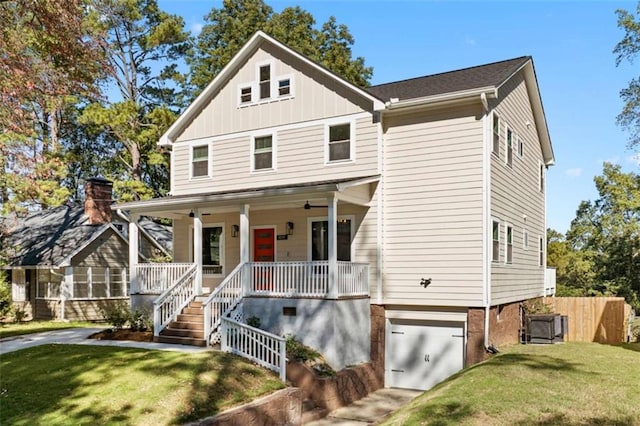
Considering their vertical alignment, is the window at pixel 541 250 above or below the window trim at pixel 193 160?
below

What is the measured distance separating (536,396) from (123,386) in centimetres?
698

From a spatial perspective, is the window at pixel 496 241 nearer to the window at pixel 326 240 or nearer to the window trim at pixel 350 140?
the window at pixel 326 240

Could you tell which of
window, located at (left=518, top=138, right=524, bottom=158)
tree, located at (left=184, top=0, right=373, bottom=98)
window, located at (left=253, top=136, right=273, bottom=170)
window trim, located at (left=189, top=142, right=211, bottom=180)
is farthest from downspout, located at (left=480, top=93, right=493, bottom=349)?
tree, located at (left=184, top=0, right=373, bottom=98)

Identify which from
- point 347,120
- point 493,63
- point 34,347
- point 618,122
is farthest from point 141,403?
point 618,122

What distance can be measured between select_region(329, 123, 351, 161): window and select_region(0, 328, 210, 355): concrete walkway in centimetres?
640

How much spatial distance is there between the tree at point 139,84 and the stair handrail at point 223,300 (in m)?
15.7

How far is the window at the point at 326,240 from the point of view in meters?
15.3

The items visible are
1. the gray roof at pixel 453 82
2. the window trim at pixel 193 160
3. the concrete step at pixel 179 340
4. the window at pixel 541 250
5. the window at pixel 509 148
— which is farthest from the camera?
the window at pixel 541 250

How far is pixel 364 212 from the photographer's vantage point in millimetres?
14859

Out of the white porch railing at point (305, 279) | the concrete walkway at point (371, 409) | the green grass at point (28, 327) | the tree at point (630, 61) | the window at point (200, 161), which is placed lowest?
the concrete walkway at point (371, 409)

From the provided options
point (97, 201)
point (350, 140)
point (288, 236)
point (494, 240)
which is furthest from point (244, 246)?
point (97, 201)

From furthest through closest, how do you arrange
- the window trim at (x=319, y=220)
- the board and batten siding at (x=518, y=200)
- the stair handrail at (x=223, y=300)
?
the window trim at (x=319, y=220), the board and batten siding at (x=518, y=200), the stair handrail at (x=223, y=300)

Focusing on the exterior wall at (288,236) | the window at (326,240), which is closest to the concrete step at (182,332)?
the exterior wall at (288,236)

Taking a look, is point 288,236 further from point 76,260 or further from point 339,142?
point 76,260
